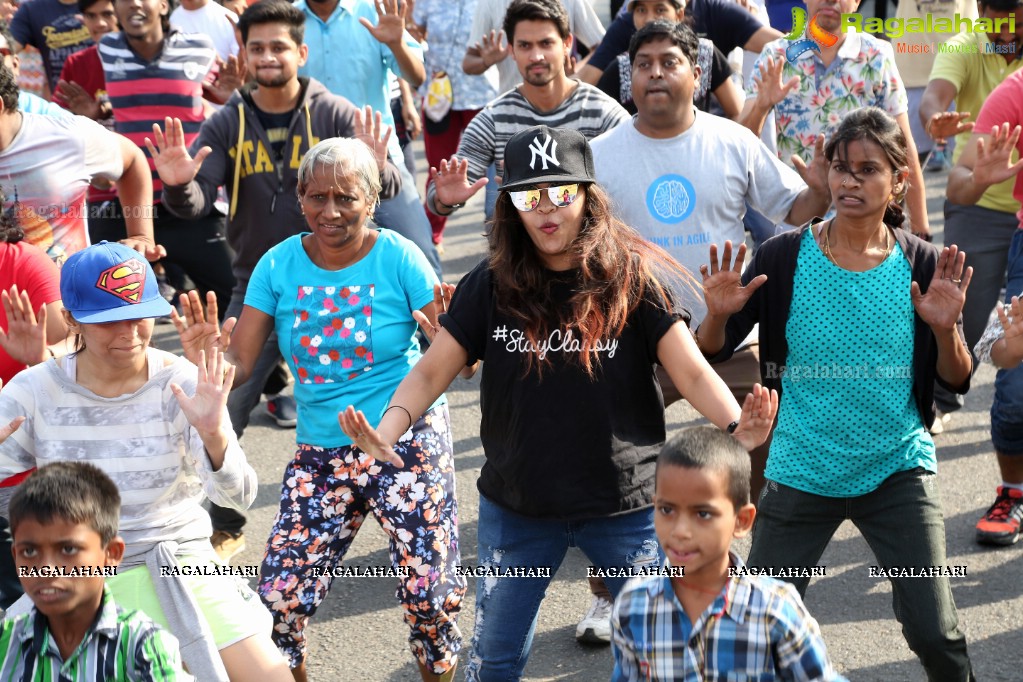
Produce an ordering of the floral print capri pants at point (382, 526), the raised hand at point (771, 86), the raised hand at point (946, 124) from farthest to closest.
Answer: the raised hand at point (771, 86), the raised hand at point (946, 124), the floral print capri pants at point (382, 526)

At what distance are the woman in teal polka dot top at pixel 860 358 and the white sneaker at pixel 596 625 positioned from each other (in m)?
1.08

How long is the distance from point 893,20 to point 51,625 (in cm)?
761

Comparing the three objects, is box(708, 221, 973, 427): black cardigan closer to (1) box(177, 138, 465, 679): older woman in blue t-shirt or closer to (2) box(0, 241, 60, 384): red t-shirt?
(1) box(177, 138, 465, 679): older woman in blue t-shirt

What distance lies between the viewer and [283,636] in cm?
472

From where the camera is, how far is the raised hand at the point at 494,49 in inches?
327

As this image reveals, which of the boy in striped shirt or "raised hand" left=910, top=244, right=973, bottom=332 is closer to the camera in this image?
the boy in striped shirt

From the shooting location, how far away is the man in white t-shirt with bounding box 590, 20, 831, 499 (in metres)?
5.68

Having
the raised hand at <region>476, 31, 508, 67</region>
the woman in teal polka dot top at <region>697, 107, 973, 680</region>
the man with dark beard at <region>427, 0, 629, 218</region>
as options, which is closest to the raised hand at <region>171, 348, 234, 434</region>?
the woman in teal polka dot top at <region>697, 107, 973, 680</region>

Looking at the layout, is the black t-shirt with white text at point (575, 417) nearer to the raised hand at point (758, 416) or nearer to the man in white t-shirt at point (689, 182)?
→ the raised hand at point (758, 416)

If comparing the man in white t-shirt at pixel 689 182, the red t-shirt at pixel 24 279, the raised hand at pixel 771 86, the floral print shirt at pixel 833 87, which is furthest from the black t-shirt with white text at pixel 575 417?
the floral print shirt at pixel 833 87

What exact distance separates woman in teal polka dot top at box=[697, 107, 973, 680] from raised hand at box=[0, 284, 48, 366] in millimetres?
2223

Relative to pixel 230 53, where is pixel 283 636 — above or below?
below

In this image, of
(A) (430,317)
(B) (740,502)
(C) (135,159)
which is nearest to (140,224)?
(C) (135,159)

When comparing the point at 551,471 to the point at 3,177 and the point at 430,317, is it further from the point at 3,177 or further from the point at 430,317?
the point at 3,177
